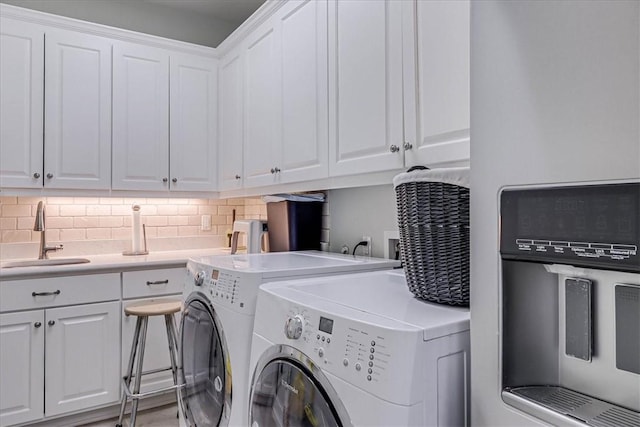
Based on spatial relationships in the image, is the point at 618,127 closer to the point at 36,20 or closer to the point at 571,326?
the point at 571,326

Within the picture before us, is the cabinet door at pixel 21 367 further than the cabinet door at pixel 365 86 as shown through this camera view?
Yes

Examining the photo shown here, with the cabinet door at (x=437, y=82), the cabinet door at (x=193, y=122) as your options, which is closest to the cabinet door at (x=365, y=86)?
the cabinet door at (x=437, y=82)

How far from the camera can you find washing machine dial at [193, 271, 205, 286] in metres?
1.72

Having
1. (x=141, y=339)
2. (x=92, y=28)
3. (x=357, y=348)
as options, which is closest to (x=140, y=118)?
(x=92, y=28)

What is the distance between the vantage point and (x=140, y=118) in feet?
9.74

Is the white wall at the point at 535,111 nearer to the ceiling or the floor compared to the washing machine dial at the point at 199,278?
nearer to the ceiling

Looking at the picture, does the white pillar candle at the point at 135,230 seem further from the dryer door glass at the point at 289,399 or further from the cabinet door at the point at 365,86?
the dryer door glass at the point at 289,399

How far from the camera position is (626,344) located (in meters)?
0.64

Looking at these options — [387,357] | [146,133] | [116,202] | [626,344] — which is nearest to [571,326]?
[626,344]

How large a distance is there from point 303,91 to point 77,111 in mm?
1643

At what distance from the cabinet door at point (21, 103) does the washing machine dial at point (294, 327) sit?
2.36 m

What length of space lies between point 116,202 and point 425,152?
2.54 metres

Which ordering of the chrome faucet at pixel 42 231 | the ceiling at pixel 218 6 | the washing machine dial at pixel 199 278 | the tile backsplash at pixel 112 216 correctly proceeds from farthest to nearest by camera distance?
1. the ceiling at pixel 218 6
2. the tile backsplash at pixel 112 216
3. the chrome faucet at pixel 42 231
4. the washing machine dial at pixel 199 278

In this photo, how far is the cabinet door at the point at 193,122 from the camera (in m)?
3.11
